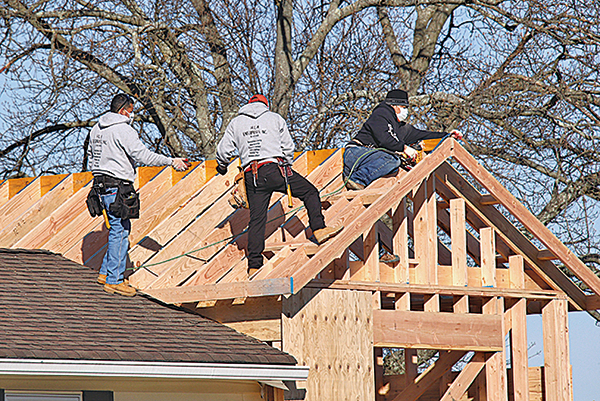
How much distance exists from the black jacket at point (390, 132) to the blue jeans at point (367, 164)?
131mm

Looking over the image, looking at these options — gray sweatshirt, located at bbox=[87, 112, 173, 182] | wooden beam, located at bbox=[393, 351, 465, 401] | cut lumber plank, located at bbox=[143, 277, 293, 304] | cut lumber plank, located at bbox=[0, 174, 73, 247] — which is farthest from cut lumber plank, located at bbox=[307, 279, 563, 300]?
cut lumber plank, located at bbox=[0, 174, 73, 247]

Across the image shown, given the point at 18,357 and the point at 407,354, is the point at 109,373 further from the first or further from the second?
the point at 407,354

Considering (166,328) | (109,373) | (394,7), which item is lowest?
(109,373)

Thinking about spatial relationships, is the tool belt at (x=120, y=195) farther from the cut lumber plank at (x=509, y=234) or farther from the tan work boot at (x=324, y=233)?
the cut lumber plank at (x=509, y=234)

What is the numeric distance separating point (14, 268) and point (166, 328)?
2056mm

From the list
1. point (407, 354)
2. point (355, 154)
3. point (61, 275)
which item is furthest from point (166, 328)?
point (407, 354)

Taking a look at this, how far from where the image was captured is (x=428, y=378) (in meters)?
11.4

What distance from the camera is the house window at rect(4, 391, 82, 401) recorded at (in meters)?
8.05

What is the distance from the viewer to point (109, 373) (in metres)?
7.97

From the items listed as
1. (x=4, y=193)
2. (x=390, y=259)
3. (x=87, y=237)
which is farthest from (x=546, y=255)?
(x=4, y=193)

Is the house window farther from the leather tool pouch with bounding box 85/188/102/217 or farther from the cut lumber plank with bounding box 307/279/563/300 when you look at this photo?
the cut lumber plank with bounding box 307/279/563/300

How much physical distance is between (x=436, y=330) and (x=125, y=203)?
368 centimetres

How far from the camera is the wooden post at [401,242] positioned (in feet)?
34.0

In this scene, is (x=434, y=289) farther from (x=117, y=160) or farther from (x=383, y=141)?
(x=117, y=160)
